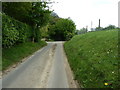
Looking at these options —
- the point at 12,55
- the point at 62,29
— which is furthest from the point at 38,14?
the point at 62,29

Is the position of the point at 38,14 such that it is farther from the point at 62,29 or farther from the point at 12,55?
the point at 62,29

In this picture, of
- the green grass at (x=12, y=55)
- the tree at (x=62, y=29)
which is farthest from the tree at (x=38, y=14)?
the tree at (x=62, y=29)

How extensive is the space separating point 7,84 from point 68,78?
319cm

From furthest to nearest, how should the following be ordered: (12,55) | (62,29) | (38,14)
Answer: (62,29), (38,14), (12,55)

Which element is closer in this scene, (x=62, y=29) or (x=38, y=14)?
(x=38, y=14)

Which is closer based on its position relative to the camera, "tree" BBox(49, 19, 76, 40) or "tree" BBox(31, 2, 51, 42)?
"tree" BBox(31, 2, 51, 42)

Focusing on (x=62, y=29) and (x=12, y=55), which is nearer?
(x=12, y=55)

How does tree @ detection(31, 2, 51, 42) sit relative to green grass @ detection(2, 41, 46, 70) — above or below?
above

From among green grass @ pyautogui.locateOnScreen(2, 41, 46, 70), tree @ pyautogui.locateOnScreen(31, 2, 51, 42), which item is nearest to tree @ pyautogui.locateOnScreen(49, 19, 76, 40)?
tree @ pyautogui.locateOnScreen(31, 2, 51, 42)

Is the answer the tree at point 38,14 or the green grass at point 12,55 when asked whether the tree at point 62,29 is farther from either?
the green grass at point 12,55

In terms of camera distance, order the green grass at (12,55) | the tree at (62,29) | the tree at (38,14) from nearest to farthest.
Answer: the green grass at (12,55), the tree at (38,14), the tree at (62,29)

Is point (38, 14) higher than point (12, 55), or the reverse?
point (38, 14)

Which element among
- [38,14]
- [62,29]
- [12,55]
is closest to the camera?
[12,55]

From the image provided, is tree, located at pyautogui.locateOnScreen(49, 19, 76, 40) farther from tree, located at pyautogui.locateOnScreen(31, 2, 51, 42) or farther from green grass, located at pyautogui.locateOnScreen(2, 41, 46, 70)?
green grass, located at pyautogui.locateOnScreen(2, 41, 46, 70)
